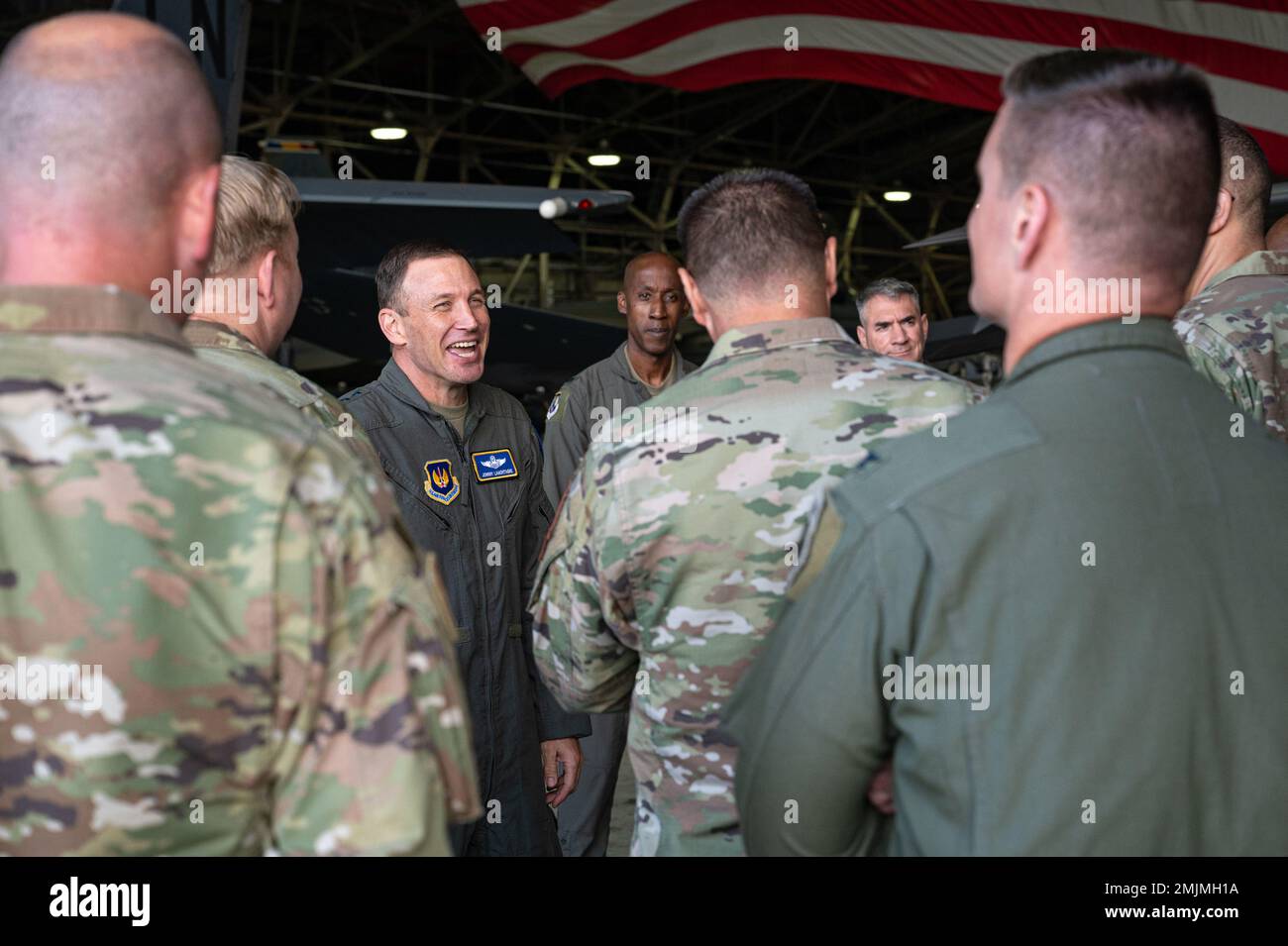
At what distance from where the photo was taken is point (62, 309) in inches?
42.6

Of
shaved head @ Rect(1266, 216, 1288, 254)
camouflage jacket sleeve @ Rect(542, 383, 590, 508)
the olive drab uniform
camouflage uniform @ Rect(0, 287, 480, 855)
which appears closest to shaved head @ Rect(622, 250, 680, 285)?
camouflage jacket sleeve @ Rect(542, 383, 590, 508)

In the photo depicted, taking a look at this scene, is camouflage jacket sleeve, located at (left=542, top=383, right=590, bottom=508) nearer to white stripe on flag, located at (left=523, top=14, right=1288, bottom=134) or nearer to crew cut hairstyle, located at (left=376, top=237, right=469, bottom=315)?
crew cut hairstyle, located at (left=376, top=237, right=469, bottom=315)

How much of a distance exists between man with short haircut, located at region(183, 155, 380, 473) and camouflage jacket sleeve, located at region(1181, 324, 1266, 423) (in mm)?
1581

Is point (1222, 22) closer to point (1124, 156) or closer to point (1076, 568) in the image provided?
point (1124, 156)

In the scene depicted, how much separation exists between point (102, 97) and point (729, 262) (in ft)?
3.25

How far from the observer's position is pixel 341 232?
9.03 meters

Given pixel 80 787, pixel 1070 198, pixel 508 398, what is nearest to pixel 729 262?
pixel 1070 198

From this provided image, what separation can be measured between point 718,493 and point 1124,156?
28.0 inches

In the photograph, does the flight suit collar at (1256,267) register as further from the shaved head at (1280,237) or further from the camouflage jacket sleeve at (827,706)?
the camouflage jacket sleeve at (827,706)

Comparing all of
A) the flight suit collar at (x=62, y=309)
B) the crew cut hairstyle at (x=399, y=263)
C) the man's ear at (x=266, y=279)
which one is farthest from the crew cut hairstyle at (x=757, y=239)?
the crew cut hairstyle at (x=399, y=263)

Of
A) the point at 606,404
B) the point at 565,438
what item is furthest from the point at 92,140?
the point at 606,404

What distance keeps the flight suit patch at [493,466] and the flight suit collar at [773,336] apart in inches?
53.5

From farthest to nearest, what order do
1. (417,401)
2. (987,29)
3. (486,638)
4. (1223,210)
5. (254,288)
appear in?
(987,29)
(417,401)
(486,638)
(1223,210)
(254,288)

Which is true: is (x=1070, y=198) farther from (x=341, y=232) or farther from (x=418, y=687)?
(x=341, y=232)
